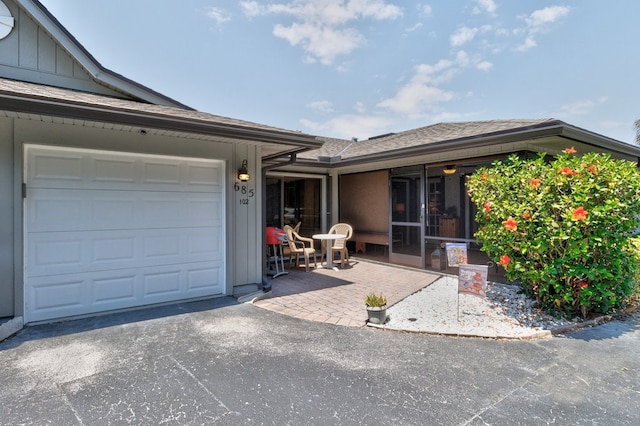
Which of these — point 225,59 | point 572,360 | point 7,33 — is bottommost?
point 572,360

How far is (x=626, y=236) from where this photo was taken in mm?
4250

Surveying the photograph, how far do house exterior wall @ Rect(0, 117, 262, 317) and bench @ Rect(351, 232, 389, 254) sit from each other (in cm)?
387

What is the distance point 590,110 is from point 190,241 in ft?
58.8

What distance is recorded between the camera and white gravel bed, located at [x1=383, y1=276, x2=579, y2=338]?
408 centimetres

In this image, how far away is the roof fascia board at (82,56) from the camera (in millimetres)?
5070

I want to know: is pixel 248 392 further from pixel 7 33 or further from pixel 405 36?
pixel 405 36

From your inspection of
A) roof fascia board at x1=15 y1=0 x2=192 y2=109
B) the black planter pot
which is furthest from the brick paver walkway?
roof fascia board at x1=15 y1=0 x2=192 y2=109

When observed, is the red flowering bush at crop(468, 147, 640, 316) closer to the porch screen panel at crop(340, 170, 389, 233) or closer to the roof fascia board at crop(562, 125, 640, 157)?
the roof fascia board at crop(562, 125, 640, 157)

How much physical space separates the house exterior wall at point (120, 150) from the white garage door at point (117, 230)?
14cm

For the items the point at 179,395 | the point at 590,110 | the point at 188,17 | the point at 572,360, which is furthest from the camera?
the point at 590,110

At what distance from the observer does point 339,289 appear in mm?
6090

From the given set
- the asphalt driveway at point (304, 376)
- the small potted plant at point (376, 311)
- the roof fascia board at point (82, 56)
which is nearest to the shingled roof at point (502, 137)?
the asphalt driveway at point (304, 376)

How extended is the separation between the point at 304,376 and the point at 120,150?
3.87 m

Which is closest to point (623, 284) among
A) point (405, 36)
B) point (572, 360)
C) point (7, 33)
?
point (572, 360)
